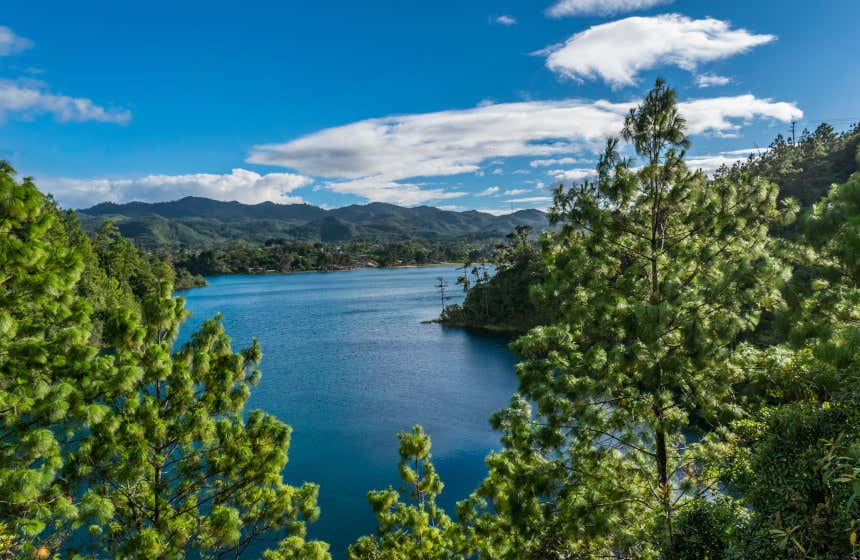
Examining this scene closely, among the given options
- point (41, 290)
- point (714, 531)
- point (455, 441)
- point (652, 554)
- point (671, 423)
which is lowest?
point (455, 441)

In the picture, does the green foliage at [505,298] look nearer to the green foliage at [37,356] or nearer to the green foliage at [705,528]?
the green foliage at [705,528]

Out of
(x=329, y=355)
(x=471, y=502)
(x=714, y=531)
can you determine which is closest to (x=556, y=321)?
(x=714, y=531)

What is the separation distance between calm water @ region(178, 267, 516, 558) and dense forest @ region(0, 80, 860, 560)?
14.7m

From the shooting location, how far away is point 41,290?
6434mm

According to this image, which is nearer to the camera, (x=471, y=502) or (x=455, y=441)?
(x=471, y=502)

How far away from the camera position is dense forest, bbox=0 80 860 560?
19.2 ft

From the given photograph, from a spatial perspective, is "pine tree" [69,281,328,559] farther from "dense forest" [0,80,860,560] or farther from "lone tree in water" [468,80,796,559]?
"lone tree in water" [468,80,796,559]

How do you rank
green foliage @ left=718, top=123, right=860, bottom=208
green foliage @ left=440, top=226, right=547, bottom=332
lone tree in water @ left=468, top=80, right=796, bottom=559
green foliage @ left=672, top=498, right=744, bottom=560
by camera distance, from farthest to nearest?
green foliage @ left=440, top=226, right=547, bottom=332
green foliage @ left=718, top=123, right=860, bottom=208
lone tree in water @ left=468, top=80, right=796, bottom=559
green foliage @ left=672, top=498, right=744, bottom=560

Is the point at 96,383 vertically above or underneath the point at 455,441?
above

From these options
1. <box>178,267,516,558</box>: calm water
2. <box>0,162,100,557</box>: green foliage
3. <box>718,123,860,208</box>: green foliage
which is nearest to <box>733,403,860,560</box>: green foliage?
<box>0,162,100,557</box>: green foliage

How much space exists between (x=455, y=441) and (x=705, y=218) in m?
25.6

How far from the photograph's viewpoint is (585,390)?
7414 millimetres

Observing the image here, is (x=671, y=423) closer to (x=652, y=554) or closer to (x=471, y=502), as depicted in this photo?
(x=652, y=554)

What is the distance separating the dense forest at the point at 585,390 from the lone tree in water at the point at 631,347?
1.4 inches
